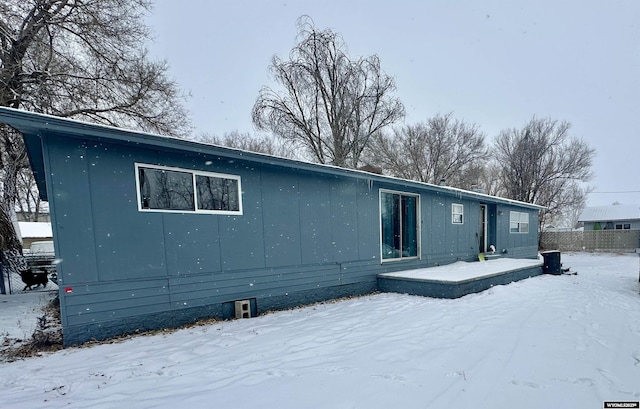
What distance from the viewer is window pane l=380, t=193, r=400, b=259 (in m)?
6.84

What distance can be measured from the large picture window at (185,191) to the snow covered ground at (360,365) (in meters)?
1.74

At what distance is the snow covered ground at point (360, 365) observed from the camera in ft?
7.06

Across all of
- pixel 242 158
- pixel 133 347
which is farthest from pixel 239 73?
pixel 133 347

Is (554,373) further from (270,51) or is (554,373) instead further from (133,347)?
(270,51)

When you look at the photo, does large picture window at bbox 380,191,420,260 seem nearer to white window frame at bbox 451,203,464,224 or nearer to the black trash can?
white window frame at bbox 451,203,464,224

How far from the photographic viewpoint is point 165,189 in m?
3.96

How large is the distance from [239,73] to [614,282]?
19386mm

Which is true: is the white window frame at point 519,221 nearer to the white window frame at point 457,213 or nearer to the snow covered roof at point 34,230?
the white window frame at point 457,213

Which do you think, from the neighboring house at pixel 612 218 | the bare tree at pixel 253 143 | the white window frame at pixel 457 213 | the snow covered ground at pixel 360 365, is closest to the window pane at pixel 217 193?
the snow covered ground at pixel 360 365

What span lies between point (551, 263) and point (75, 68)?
50.1ft

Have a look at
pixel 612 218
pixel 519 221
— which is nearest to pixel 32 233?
pixel 519 221

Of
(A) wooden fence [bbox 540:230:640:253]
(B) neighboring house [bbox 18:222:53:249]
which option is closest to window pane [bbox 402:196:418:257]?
(A) wooden fence [bbox 540:230:640:253]

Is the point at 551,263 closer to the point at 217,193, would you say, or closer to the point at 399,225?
the point at 399,225

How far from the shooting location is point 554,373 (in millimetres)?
2447
